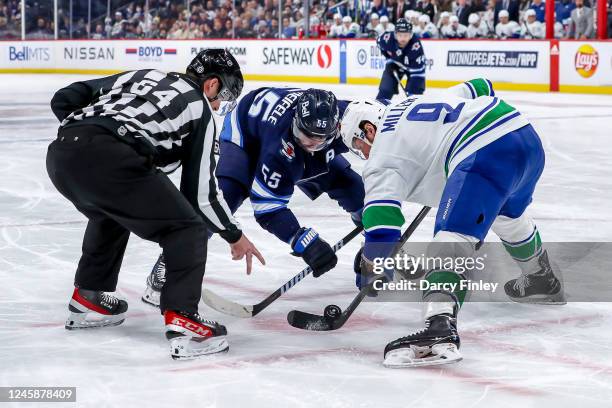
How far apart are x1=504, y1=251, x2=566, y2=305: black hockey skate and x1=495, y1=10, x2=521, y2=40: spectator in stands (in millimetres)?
10886

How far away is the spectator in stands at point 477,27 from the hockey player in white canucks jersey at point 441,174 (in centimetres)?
1148

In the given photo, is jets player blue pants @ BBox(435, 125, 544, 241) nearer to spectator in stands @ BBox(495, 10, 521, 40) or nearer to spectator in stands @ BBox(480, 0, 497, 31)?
spectator in stands @ BBox(495, 10, 521, 40)

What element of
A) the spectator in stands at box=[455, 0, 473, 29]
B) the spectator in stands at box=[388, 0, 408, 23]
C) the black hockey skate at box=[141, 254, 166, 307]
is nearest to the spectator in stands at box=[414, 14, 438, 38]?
the spectator in stands at box=[388, 0, 408, 23]

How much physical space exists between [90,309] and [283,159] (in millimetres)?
851

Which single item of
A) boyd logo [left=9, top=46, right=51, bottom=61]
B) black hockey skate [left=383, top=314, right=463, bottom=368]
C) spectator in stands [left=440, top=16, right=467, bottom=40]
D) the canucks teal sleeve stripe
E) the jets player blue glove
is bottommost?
boyd logo [left=9, top=46, right=51, bottom=61]

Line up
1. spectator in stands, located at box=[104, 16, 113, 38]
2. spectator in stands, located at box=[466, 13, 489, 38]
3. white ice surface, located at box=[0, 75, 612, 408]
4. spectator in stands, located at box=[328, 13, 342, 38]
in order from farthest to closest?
spectator in stands, located at box=[104, 16, 113, 38] < spectator in stands, located at box=[328, 13, 342, 38] < spectator in stands, located at box=[466, 13, 489, 38] < white ice surface, located at box=[0, 75, 612, 408]

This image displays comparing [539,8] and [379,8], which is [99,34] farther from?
[539,8]

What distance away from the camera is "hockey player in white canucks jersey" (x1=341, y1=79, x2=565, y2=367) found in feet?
→ 9.71

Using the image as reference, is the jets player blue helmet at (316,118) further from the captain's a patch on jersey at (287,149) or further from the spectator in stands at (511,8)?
the spectator in stands at (511,8)

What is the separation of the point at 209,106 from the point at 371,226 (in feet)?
2.07

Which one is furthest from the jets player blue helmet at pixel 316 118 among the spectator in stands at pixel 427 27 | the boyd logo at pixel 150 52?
the boyd logo at pixel 150 52

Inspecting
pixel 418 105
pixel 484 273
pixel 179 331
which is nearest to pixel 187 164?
pixel 179 331

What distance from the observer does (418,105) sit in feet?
10.6

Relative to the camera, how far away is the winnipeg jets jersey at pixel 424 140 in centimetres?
310
